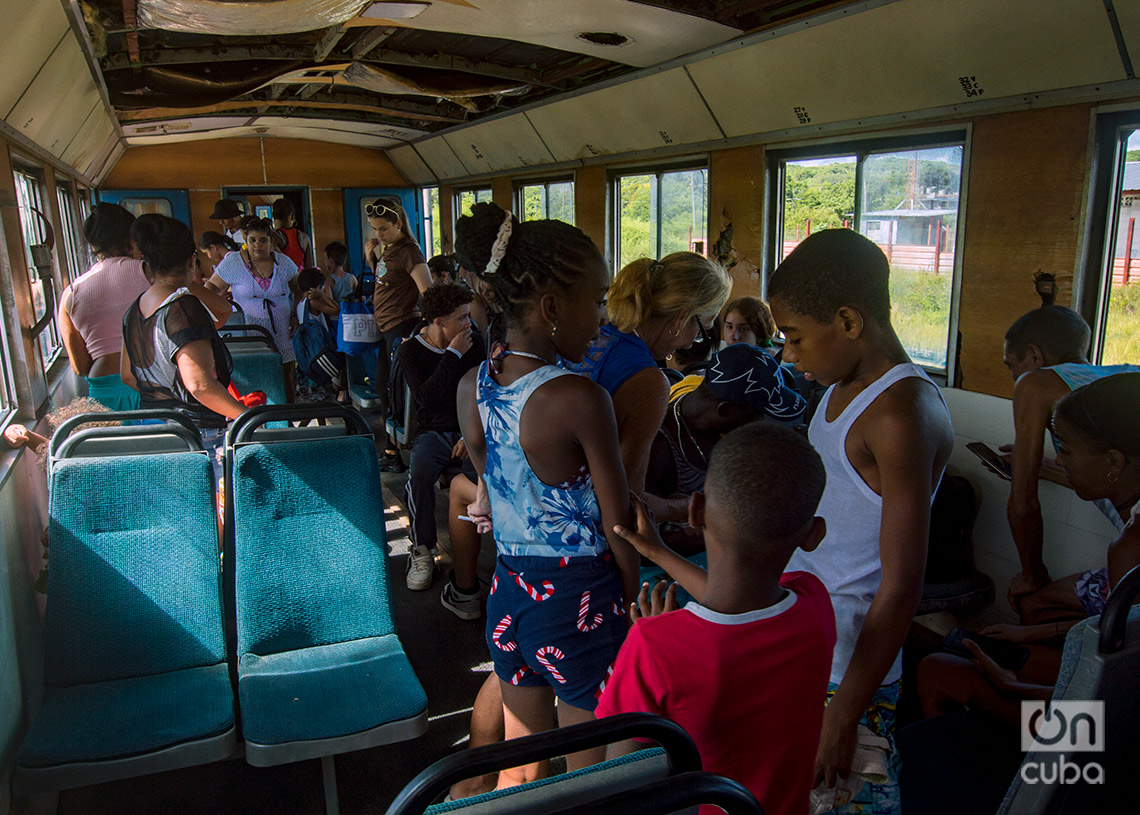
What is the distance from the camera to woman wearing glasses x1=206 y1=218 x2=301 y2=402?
5977mm

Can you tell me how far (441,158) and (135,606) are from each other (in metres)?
9.71

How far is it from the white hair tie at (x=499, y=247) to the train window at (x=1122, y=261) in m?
3.28

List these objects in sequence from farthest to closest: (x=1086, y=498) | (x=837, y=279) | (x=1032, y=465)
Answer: (x=1032, y=465) → (x=1086, y=498) → (x=837, y=279)

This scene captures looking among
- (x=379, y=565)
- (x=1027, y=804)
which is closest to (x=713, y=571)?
(x=1027, y=804)

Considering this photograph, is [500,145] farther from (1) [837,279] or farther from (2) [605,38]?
(1) [837,279]

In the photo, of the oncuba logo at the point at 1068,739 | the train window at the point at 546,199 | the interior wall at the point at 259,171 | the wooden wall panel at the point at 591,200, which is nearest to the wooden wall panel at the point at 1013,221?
the oncuba logo at the point at 1068,739

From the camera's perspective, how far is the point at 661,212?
727 cm

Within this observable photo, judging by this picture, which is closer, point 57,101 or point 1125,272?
point 1125,272

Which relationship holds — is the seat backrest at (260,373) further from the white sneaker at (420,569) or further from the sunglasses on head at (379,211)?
the sunglasses on head at (379,211)

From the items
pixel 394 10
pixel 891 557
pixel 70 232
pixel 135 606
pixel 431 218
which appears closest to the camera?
pixel 891 557

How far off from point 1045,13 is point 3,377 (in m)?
5.06

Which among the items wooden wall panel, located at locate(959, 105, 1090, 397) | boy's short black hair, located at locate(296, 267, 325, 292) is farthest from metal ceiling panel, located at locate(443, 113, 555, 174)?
wooden wall panel, located at locate(959, 105, 1090, 397)

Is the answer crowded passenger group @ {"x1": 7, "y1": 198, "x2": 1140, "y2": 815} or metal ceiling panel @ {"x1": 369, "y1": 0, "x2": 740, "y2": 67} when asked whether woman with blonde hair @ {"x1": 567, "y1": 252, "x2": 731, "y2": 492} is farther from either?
metal ceiling panel @ {"x1": 369, "y1": 0, "x2": 740, "y2": 67}

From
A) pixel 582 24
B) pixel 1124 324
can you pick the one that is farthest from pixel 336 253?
pixel 1124 324
